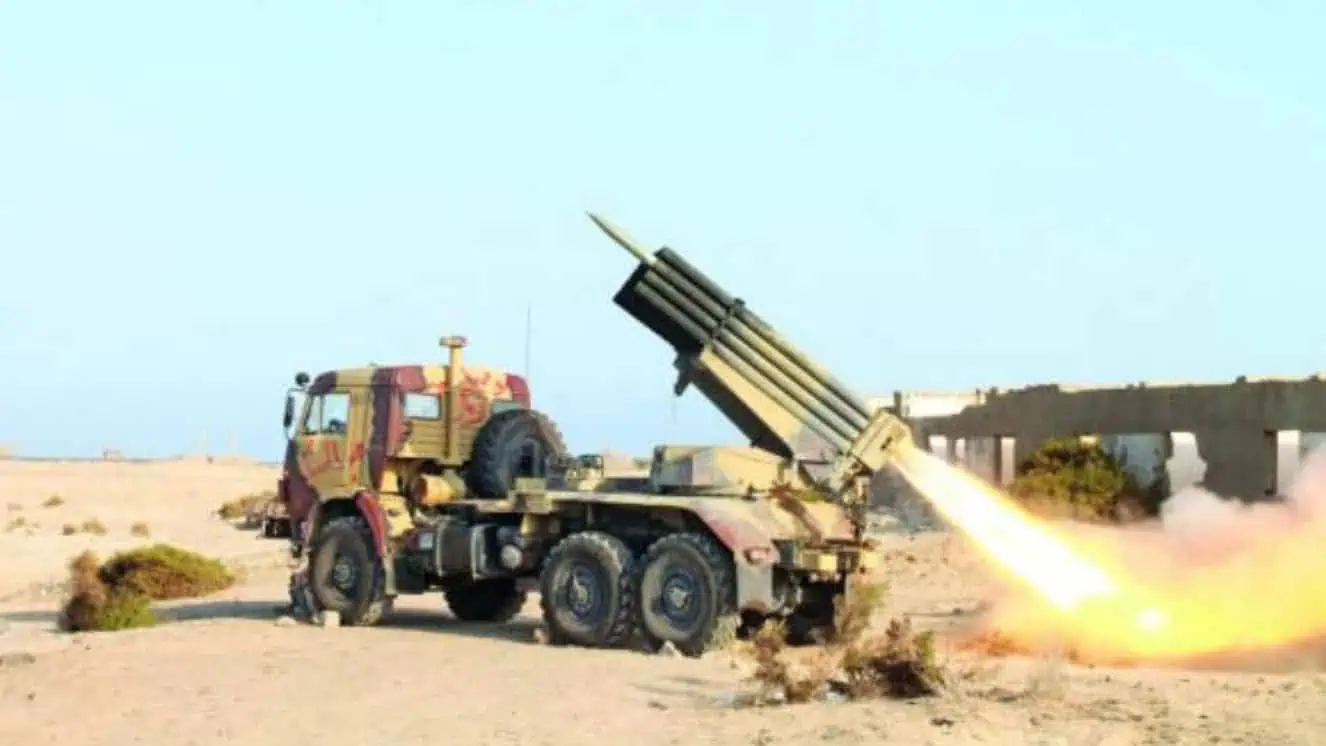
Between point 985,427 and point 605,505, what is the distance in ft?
73.4

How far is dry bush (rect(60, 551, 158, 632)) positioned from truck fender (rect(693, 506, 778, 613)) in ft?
29.1

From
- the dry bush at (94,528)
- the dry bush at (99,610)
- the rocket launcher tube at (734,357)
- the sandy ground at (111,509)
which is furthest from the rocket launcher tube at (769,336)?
the dry bush at (94,528)

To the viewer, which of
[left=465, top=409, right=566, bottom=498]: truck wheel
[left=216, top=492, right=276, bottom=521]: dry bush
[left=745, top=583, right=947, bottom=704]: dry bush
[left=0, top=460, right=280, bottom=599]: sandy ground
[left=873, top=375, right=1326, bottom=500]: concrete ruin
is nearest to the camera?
[left=745, top=583, right=947, bottom=704]: dry bush

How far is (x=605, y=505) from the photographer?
65.6 ft

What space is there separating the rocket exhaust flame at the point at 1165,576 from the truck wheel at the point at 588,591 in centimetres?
330

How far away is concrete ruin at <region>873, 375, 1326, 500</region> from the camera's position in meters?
32.2

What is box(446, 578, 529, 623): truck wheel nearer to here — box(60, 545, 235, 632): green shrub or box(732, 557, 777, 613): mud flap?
box(60, 545, 235, 632): green shrub

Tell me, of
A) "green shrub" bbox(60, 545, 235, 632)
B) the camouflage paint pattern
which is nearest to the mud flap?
the camouflage paint pattern

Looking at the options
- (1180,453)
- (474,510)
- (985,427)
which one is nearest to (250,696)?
(474,510)

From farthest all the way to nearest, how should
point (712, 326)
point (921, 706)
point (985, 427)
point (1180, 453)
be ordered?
point (985, 427)
point (1180, 453)
point (712, 326)
point (921, 706)

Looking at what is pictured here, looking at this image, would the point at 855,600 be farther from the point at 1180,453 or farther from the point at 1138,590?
the point at 1180,453

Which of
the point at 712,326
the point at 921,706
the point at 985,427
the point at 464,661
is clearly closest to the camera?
the point at 921,706

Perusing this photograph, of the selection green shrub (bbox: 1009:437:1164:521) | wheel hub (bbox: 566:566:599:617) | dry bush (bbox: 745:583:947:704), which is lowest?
dry bush (bbox: 745:583:947:704)

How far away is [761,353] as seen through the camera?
1983 centimetres
